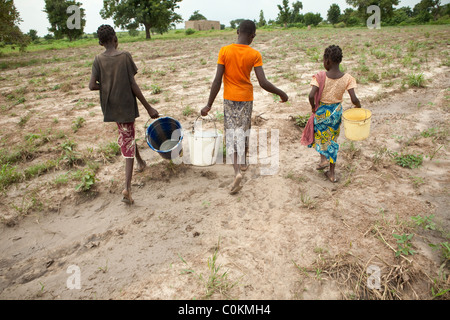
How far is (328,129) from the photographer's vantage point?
3045mm

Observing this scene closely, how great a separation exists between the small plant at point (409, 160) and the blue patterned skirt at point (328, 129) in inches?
40.6

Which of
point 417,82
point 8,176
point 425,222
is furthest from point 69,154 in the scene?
point 417,82

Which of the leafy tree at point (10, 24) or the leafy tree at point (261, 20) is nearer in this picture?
the leafy tree at point (10, 24)

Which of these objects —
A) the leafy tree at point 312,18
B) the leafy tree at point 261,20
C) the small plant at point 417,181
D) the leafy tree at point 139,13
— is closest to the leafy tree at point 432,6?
the leafy tree at point 312,18

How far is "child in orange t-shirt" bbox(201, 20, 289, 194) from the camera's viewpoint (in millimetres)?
2627

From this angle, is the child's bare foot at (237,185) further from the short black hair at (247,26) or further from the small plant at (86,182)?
the small plant at (86,182)

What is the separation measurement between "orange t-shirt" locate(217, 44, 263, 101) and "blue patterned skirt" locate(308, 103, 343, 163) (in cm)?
83

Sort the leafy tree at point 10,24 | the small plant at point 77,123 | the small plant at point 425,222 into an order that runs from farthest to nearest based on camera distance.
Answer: the leafy tree at point 10,24 → the small plant at point 77,123 → the small plant at point 425,222

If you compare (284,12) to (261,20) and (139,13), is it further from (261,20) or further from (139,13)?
(139,13)

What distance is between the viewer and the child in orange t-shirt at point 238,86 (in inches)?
103

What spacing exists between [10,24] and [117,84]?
14489 millimetres

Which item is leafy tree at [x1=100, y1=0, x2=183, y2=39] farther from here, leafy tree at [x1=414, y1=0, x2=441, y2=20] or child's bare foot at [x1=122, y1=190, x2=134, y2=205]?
leafy tree at [x1=414, y1=0, x2=441, y2=20]

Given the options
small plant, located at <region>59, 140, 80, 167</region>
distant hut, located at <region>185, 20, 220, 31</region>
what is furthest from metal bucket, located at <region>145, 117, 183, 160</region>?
distant hut, located at <region>185, 20, 220, 31</region>
